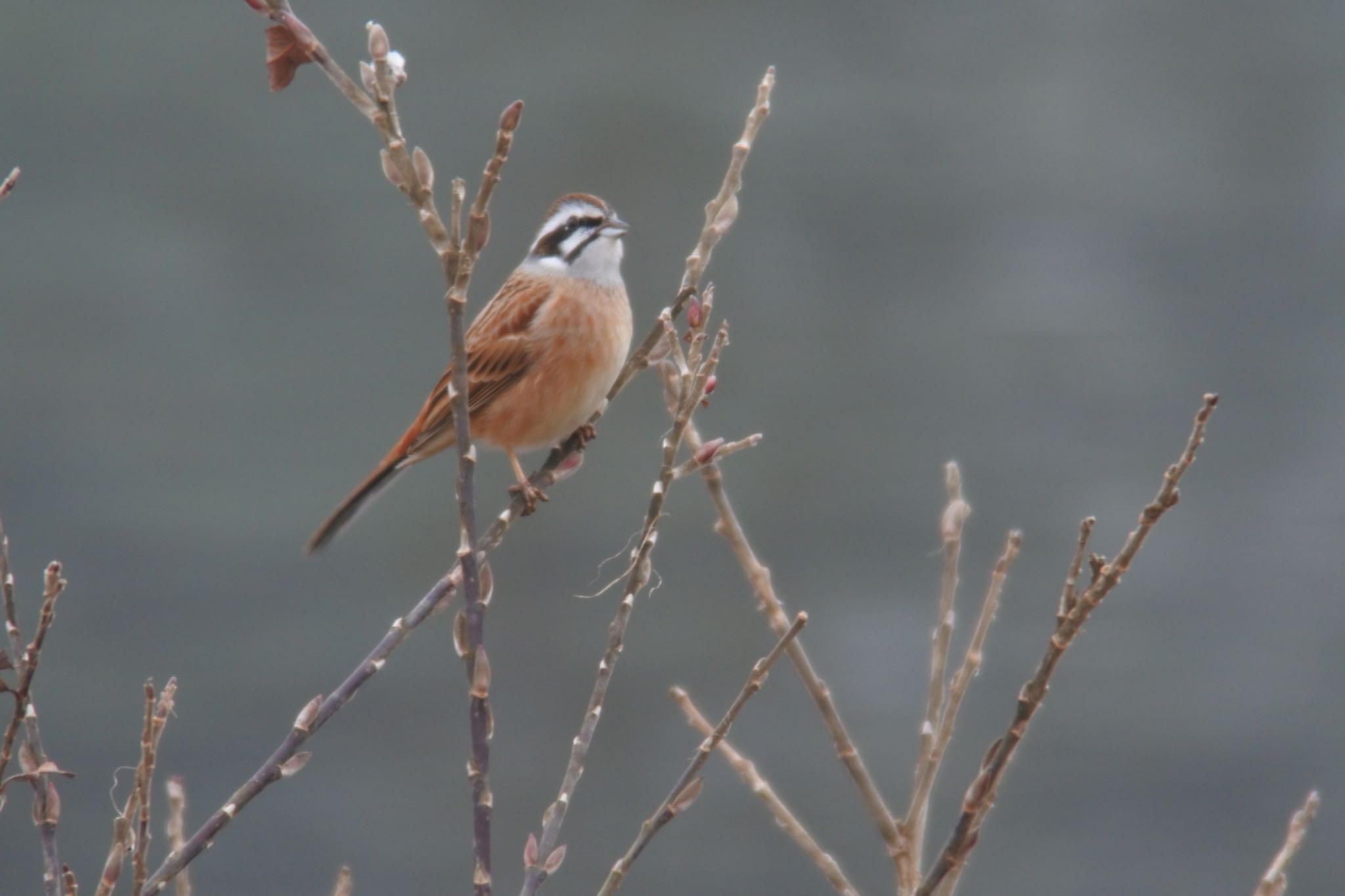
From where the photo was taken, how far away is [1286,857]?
68.4 inches

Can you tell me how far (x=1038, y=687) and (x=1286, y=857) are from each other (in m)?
0.46

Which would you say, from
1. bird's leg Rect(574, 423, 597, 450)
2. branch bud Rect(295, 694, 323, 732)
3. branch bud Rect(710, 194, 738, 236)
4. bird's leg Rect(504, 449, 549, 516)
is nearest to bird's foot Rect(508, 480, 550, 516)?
bird's leg Rect(504, 449, 549, 516)

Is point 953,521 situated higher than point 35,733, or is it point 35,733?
point 953,521

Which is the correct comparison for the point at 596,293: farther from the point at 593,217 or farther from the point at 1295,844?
the point at 1295,844

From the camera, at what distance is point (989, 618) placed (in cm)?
205

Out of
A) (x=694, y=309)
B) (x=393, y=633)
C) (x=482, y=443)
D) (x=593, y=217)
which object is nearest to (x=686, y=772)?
(x=393, y=633)

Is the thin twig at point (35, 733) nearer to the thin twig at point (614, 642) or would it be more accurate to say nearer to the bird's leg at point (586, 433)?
the thin twig at point (614, 642)

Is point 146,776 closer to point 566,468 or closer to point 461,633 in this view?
point 461,633

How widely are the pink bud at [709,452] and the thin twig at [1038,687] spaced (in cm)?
64

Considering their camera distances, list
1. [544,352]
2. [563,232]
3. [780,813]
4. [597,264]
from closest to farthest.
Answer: [780,813], [544,352], [597,264], [563,232]

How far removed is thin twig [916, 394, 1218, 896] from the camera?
5.10 feet

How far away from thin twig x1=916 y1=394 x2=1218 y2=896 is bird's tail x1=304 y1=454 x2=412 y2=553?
2.18 meters

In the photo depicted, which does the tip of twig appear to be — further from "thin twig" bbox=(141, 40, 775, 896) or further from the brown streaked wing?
the brown streaked wing

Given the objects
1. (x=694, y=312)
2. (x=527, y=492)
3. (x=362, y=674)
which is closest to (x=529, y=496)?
(x=527, y=492)
